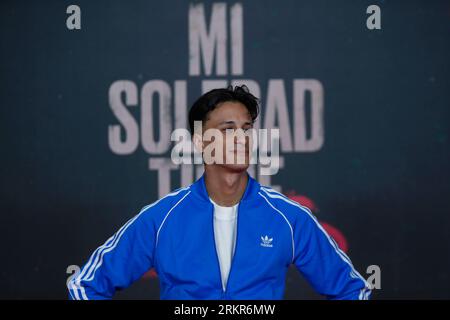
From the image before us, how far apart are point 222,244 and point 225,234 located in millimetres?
36

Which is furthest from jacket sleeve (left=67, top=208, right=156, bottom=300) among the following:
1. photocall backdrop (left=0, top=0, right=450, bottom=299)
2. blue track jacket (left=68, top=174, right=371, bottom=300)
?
photocall backdrop (left=0, top=0, right=450, bottom=299)

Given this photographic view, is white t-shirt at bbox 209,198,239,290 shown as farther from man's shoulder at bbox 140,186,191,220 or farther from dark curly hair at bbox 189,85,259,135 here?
dark curly hair at bbox 189,85,259,135

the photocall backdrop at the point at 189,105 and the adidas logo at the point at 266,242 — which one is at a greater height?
the photocall backdrop at the point at 189,105

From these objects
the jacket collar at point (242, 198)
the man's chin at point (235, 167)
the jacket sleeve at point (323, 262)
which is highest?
the man's chin at point (235, 167)

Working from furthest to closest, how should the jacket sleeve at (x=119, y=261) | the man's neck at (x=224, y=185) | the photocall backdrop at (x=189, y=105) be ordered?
the photocall backdrop at (x=189, y=105)
the man's neck at (x=224, y=185)
the jacket sleeve at (x=119, y=261)

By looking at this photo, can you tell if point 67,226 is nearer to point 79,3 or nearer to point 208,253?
point 79,3

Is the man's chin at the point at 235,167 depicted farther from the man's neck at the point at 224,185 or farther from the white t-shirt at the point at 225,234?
the white t-shirt at the point at 225,234

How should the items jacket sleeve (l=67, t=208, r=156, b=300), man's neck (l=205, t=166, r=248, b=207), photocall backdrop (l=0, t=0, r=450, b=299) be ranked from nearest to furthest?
jacket sleeve (l=67, t=208, r=156, b=300)
man's neck (l=205, t=166, r=248, b=207)
photocall backdrop (l=0, t=0, r=450, b=299)

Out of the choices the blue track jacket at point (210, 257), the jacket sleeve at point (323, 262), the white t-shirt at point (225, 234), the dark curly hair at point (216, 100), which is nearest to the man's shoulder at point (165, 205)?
the blue track jacket at point (210, 257)

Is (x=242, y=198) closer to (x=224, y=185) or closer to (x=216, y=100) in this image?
(x=224, y=185)

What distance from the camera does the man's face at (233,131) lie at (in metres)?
2.05

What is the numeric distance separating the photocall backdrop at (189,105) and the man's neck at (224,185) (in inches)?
48.6

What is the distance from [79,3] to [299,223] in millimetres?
1921

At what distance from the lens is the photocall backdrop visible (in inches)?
132
